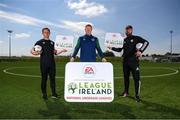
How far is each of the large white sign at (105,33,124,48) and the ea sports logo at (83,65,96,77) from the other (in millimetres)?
3315

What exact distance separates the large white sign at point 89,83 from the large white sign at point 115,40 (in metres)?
3.30

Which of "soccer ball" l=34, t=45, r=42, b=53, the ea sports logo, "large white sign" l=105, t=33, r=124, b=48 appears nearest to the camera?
the ea sports logo

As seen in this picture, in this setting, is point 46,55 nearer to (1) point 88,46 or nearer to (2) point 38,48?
(2) point 38,48

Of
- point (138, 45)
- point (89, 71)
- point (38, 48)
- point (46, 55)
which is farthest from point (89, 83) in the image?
point (138, 45)

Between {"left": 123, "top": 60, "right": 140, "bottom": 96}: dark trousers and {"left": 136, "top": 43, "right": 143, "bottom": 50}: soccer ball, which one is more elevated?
{"left": 136, "top": 43, "right": 143, "bottom": 50}: soccer ball

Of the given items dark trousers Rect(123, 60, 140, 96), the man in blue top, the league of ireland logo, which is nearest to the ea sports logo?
the league of ireland logo

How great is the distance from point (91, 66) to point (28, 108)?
82.8 inches

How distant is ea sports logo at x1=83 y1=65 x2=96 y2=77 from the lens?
7.17 meters

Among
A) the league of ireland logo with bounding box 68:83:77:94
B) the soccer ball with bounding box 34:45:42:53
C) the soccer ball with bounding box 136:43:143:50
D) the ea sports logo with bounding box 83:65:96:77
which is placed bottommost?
the league of ireland logo with bounding box 68:83:77:94

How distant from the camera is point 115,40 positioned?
10453 millimetres

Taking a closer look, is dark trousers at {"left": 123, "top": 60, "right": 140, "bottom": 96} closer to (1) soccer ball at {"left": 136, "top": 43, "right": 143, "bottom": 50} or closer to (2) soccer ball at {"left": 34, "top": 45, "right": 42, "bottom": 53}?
(1) soccer ball at {"left": 136, "top": 43, "right": 143, "bottom": 50}

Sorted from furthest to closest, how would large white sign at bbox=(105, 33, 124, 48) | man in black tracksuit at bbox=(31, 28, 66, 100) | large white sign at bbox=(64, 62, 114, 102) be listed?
large white sign at bbox=(105, 33, 124, 48) → man in black tracksuit at bbox=(31, 28, 66, 100) → large white sign at bbox=(64, 62, 114, 102)

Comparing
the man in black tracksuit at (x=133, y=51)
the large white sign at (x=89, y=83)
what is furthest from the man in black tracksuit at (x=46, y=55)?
the large white sign at (x=89, y=83)

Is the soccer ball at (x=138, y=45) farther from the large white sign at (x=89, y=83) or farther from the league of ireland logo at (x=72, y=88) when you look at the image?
the league of ireland logo at (x=72, y=88)
